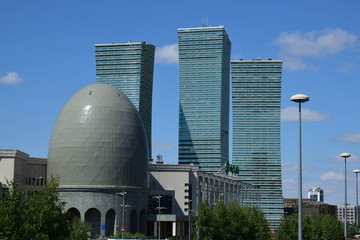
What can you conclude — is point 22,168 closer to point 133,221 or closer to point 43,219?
point 133,221

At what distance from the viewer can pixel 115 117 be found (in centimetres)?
14088

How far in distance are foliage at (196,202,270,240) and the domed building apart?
98.9 ft

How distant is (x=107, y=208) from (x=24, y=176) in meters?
19.9

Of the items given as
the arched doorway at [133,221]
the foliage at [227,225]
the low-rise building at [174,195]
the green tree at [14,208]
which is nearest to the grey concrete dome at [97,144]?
the arched doorway at [133,221]

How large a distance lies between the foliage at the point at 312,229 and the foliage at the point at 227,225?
8217 millimetres

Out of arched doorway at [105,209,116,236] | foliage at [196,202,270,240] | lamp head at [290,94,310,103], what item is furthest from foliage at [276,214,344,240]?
lamp head at [290,94,310,103]

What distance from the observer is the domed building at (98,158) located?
138 m

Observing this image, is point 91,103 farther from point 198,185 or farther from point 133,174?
point 198,185

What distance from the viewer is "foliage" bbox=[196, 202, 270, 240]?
111 metres

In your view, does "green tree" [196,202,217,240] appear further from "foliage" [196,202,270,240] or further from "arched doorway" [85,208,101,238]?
"arched doorway" [85,208,101,238]

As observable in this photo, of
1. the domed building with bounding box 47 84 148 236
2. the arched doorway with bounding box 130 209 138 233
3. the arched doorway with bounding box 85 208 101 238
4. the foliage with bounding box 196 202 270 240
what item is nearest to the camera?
the foliage with bounding box 196 202 270 240

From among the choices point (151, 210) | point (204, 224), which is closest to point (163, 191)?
point (151, 210)

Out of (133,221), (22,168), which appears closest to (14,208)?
(22,168)

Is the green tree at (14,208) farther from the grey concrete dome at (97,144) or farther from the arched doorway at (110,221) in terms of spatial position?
the arched doorway at (110,221)
